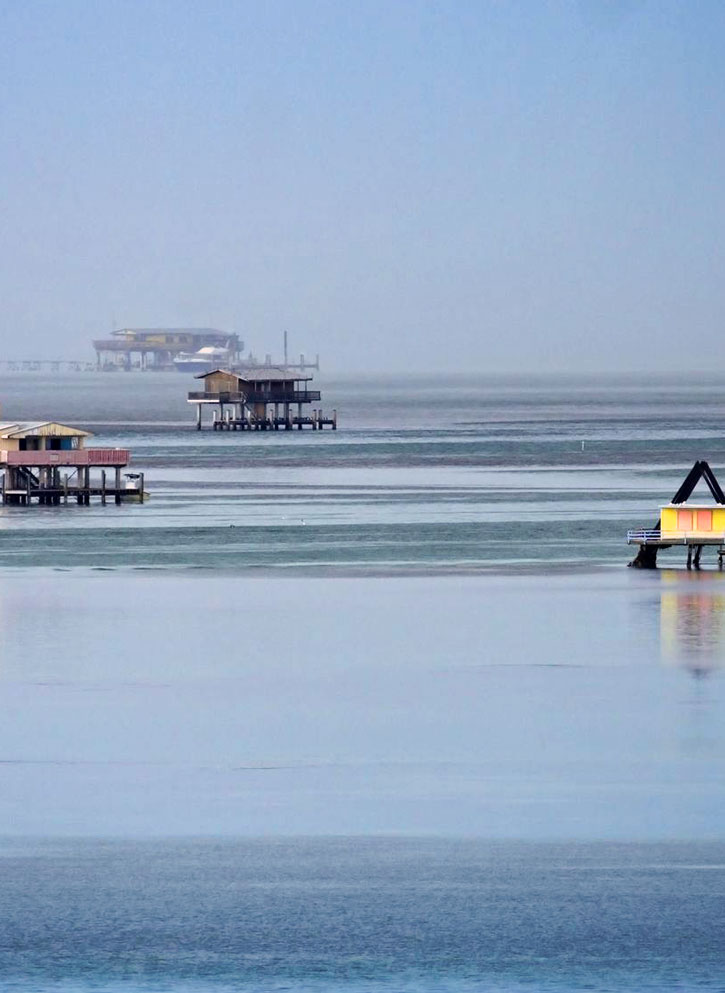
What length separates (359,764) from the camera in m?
33.4

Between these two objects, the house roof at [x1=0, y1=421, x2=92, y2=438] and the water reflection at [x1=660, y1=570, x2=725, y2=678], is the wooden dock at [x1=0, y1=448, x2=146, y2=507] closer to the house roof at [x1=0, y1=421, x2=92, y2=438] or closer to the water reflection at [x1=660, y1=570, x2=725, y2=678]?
the house roof at [x1=0, y1=421, x2=92, y2=438]

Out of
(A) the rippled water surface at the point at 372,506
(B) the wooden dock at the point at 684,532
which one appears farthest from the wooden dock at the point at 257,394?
(B) the wooden dock at the point at 684,532

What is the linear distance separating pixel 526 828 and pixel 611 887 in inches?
128

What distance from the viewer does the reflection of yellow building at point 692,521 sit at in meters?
62.2

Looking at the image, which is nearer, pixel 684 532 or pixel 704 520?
pixel 684 532

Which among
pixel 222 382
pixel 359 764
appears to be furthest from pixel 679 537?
pixel 222 382

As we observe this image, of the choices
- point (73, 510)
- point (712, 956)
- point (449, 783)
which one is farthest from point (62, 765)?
point (73, 510)

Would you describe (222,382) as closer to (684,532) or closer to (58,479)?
(58,479)

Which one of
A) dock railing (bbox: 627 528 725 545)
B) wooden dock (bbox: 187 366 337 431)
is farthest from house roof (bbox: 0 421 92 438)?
wooden dock (bbox: 187 366 337 431)

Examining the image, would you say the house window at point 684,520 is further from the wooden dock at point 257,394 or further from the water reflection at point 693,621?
the wooden dock at point 257,394

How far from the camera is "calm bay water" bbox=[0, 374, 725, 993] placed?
23.4m

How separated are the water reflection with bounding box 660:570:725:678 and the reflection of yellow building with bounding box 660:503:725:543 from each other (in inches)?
60.9

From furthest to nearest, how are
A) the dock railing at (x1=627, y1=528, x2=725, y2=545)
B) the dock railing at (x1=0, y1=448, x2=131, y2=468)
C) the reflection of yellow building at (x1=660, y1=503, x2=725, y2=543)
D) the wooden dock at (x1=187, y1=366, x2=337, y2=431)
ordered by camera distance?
the wooden dock at (x1=187, y1=366, x2=337, y2=431) → the dock railing at (x1=0, y1=448, x2=131, y2=468) → the reflection of yellow building at (x1=660, y1=503, x2=725, y2=543) → the dock railing at (x1=627, y1=528, x2=725, y2=545)

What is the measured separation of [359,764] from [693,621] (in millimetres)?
18548
